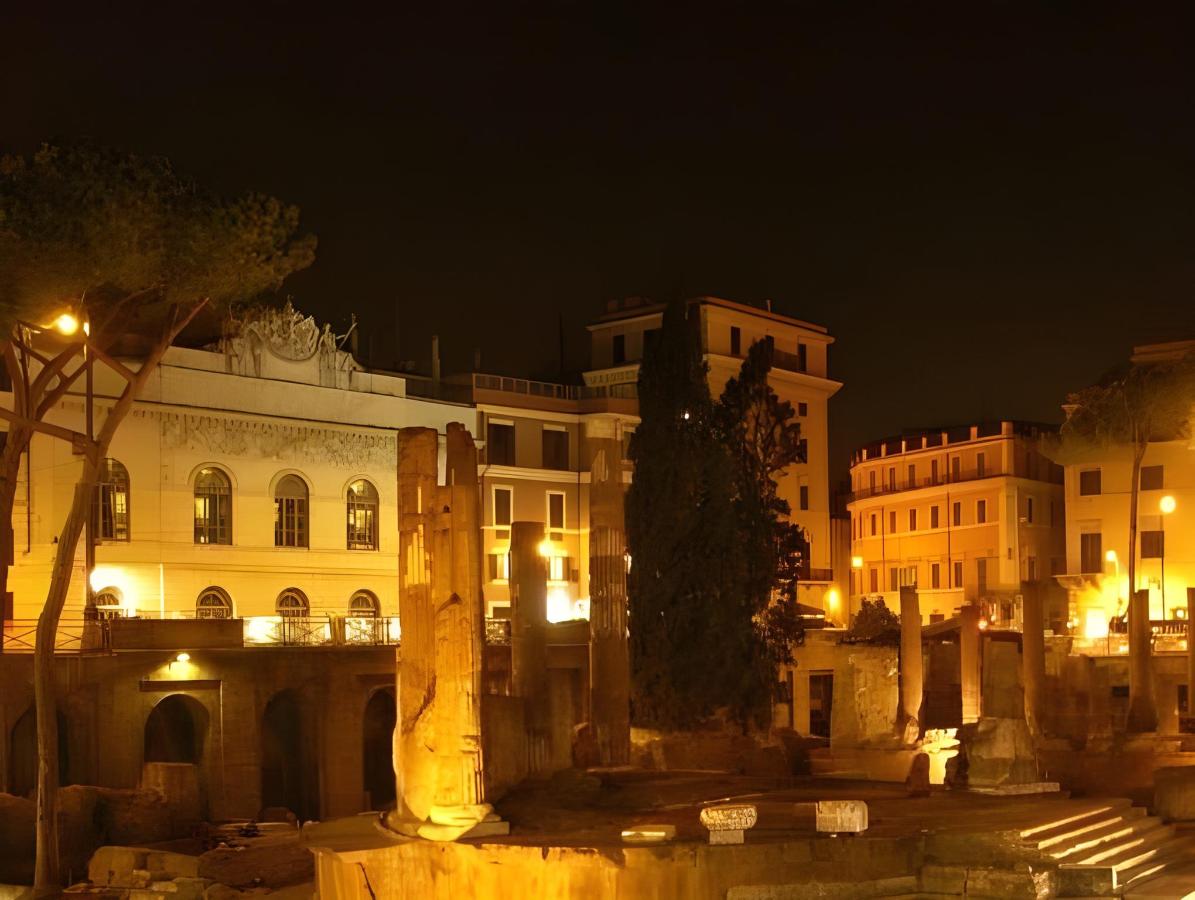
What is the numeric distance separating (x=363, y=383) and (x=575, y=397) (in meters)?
9.53

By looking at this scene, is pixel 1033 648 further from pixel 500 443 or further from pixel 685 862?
pixel 685 862

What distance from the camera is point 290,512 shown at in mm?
40750

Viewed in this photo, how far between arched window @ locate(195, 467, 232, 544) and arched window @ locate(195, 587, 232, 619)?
1.22 metres

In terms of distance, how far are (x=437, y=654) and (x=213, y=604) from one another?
21.7 m

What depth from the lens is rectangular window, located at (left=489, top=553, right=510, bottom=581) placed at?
46.5 meters

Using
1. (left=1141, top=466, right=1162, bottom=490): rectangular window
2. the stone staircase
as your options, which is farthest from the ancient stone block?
(left=1141, top=466, right=1162, bottom=490): rectangular window

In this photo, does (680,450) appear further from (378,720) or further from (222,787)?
(222,787)

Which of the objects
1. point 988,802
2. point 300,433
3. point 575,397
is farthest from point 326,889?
point 575,397

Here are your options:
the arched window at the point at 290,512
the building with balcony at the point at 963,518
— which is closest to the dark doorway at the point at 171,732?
the arched window at the point at 290,512

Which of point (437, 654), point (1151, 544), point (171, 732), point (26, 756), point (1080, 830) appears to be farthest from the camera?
point (1151, 544)

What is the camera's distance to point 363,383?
43.1m

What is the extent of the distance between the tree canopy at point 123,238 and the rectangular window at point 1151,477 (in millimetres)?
36546

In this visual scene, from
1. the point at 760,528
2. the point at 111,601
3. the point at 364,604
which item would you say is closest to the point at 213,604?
the point at 111,601

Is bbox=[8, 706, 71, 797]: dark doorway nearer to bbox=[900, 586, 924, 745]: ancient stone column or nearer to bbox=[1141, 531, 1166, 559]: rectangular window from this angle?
bbox=[900, 586, 924, 745]: ancient stone column
